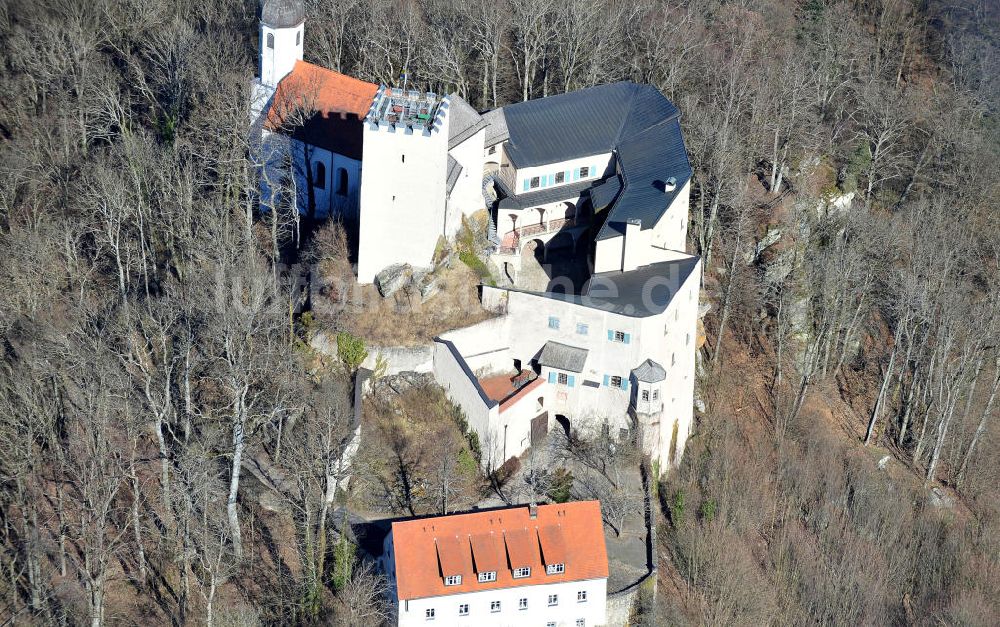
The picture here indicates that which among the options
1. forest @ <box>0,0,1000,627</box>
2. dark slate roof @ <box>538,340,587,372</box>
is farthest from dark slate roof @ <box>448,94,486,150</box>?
dark slate roof @ <box>538,340,587,372</box>

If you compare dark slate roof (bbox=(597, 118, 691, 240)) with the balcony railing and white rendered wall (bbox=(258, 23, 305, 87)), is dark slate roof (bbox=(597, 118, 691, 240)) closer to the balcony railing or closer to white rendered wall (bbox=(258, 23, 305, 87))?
the balcony railing

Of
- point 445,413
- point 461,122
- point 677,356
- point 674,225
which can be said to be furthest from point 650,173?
point 445,413

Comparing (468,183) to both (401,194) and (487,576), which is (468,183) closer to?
(401,194)

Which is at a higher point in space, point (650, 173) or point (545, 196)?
point (650, 173)

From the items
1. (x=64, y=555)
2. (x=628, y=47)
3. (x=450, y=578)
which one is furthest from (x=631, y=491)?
(x=628, y=47)

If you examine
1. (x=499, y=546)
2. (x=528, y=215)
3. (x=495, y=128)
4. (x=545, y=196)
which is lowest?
(x=499, y=546)

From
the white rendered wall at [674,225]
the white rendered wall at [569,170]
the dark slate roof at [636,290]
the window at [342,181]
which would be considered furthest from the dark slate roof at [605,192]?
the window at [342,181]

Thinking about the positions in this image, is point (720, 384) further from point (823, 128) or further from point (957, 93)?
point (957, 93)
